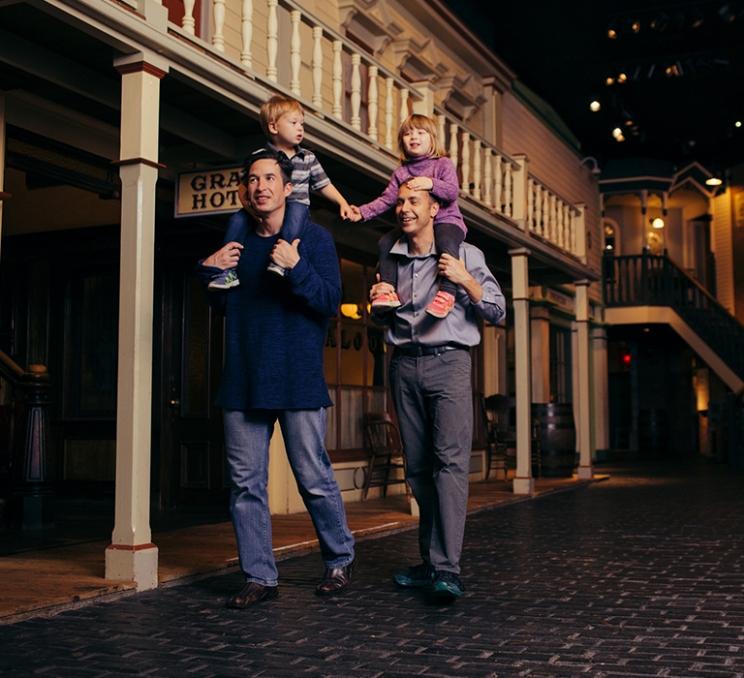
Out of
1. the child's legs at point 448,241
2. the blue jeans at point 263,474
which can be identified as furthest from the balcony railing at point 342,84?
the blue jeans at point 263,474

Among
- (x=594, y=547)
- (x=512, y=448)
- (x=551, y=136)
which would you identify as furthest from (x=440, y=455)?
(x=551, y=136)

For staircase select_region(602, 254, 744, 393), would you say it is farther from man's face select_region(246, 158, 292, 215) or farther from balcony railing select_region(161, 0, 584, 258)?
man's face select_region(246, 158, 292, 215)

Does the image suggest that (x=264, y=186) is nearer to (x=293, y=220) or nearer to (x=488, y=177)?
(x=293, y=220)

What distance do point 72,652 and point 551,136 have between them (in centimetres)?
1643

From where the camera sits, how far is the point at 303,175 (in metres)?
4.73

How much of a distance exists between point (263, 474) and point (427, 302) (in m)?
1.09

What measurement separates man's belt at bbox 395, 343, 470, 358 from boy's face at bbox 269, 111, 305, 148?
3.54 ft

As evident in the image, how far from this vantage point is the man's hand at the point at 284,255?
4.25 meters

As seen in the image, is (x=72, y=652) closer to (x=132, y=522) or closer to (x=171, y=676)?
(x=171, y=676)

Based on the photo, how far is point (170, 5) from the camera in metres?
8.16

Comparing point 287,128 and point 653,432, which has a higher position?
point 287,128

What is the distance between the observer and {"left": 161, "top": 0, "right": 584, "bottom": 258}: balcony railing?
265 inches

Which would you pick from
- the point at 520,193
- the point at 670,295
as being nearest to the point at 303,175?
the point at 520,193

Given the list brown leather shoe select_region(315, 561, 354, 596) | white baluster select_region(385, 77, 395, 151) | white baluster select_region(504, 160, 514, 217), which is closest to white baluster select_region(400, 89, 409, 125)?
white baluster select_region(385, 77, 395, 151)
